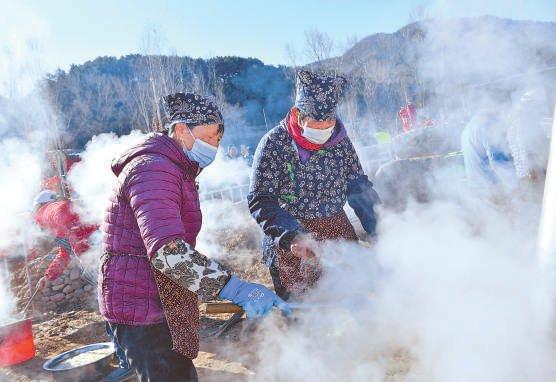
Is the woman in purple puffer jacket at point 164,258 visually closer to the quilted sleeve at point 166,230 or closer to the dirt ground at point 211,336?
the quilted sleeve at point 166,230

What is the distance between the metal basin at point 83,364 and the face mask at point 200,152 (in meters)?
3.15

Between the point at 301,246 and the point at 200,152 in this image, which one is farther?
the point at 301,246

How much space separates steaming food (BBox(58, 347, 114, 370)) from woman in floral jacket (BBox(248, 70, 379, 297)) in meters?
2.54

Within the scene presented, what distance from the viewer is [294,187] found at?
2.91m

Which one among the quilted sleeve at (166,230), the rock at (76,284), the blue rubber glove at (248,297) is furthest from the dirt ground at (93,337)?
the quilted sleeve at (166,230)

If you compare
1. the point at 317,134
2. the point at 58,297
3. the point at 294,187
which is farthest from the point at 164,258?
the point at 58,297

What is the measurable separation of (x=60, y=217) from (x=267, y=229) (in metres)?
4.17

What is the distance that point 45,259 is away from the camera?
9516 millimetres

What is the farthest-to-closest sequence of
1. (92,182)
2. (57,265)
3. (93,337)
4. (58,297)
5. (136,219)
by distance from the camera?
1. (58,297)
2. (92,182)
3. (57,265)
4. (93,337)
5. (136,219)

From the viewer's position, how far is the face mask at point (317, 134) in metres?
2.88

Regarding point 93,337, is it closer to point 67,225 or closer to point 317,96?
point 67,225

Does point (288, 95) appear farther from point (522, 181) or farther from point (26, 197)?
point (522, 181)

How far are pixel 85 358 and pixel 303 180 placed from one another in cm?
344

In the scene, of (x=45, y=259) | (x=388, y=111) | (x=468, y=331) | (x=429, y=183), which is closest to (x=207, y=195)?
(x=45, y=259)
